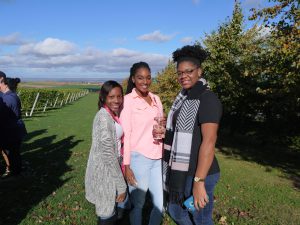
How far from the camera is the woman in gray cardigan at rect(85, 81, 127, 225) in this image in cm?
344

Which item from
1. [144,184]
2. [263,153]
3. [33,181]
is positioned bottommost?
[263,153]

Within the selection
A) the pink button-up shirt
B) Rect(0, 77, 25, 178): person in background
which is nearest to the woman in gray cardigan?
the pink button-up shirt

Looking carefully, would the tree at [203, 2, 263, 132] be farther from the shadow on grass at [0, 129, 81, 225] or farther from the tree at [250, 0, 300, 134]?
the shadow on grass at [0, 129, 81, 225]

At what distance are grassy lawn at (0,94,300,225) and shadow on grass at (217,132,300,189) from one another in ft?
0.44

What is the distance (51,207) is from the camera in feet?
19.1

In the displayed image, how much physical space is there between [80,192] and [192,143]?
4.27 meters

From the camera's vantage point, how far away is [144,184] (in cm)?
404

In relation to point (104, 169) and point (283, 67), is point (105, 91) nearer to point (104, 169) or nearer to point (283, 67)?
point (104, 169)

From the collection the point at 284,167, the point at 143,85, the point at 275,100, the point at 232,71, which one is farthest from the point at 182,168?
the point at 232,71

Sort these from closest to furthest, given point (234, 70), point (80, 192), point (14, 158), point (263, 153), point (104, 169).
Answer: point (104, 169) → point (80, 192) → point (14, 158) → point (263, 153) → point (234, 70)

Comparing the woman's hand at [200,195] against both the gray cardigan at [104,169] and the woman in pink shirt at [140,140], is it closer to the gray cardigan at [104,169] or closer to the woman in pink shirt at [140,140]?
the gray cardigan at [104,169]

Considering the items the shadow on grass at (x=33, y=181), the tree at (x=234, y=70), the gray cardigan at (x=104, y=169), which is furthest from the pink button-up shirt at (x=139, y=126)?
the tree at (x=234, y=70)

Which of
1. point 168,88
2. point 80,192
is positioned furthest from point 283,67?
point 168,88

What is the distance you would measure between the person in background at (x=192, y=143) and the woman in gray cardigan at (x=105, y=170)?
574 mm
